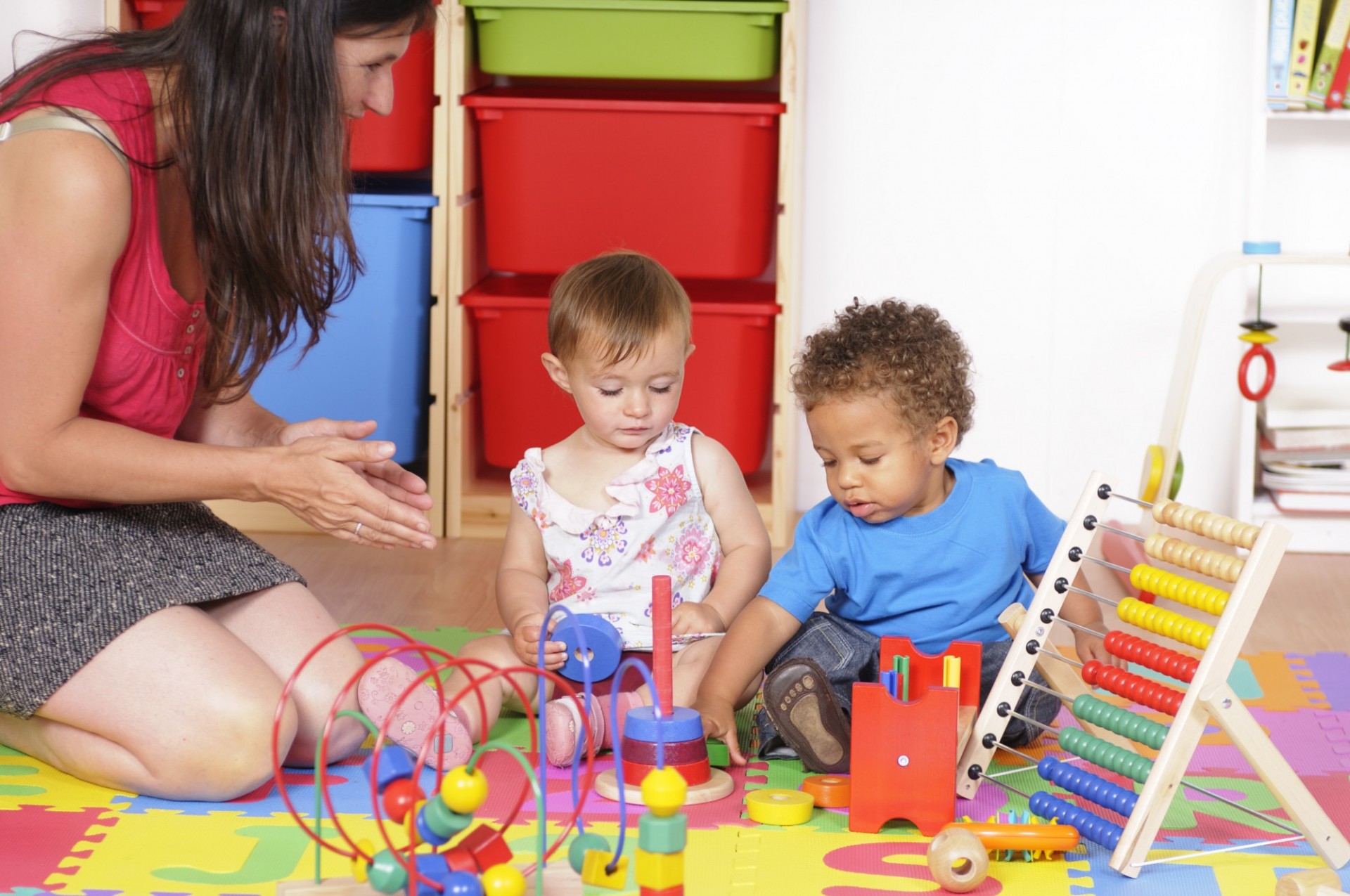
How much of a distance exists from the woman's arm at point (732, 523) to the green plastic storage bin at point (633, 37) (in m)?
0.76

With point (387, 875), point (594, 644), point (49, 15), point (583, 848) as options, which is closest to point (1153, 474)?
point (594, 644)

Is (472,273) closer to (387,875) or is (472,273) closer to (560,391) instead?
(560,391)

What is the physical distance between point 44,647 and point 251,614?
0.21m

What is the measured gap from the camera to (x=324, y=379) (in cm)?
228

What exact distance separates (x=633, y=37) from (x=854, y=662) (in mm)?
1089

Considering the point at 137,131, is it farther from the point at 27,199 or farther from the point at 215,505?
the point at 215,505

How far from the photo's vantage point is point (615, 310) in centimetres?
154

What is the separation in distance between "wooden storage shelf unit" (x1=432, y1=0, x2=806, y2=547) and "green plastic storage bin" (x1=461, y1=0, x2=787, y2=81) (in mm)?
54

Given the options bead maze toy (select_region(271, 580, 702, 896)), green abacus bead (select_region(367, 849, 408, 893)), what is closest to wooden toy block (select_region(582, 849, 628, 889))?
bead maze toy (select_region(271, 580, 702, 896))

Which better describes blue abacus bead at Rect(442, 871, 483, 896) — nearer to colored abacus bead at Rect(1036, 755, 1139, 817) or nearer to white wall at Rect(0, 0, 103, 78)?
colored abacus bead at Rect(1036, 755, 1139, 817)

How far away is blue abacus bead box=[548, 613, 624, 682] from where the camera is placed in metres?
1.44

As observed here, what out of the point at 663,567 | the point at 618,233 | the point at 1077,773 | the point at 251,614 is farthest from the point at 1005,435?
the point at 251,614

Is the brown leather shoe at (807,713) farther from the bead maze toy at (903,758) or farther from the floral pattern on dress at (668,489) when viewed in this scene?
the floral pattern on dress at (668,489)

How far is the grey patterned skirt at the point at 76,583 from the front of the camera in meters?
1.27
